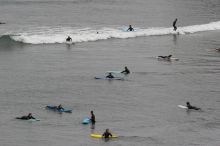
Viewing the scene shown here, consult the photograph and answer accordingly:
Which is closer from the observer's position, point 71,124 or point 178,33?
point 71,124

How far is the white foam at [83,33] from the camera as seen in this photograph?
99.0 metres

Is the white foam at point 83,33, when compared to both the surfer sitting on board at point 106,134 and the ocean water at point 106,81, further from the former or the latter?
the surfer sitting on board at point 106,134

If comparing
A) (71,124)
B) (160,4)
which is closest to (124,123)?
(71,124)

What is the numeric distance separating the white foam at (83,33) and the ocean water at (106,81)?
153 millimetres

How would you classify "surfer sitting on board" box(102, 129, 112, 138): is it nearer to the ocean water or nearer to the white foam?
the ocean water

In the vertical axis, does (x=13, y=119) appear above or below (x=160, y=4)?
below

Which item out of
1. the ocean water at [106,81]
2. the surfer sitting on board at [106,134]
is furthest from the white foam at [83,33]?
the surfer sitting on board at [106,134]

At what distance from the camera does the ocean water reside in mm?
57781

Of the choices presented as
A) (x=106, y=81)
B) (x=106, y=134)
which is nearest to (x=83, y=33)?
(x=106, y=81)

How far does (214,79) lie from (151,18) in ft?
175

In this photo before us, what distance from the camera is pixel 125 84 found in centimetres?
7412

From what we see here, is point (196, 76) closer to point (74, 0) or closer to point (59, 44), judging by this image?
point (59, 44)

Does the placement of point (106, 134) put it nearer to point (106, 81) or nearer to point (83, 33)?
point (106, 81)

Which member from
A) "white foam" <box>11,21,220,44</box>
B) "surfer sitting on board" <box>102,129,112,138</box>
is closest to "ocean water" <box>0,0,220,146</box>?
"white foam" <box>11,21,220,44</box>
